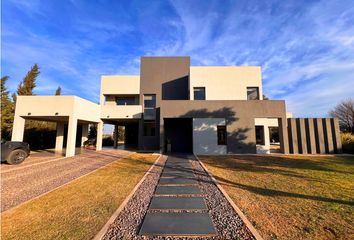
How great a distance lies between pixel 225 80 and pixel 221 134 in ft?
20.0

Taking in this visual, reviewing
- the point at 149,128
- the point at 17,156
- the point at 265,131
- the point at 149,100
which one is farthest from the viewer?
the point at 149,100

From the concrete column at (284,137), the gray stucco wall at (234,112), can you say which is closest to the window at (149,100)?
the gray stucco wall at (234,112)

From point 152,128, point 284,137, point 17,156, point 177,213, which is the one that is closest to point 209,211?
point 177,213

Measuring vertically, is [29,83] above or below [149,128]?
above

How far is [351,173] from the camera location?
26.8 feet

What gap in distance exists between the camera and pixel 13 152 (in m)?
10.3

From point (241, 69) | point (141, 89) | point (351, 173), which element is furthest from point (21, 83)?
point (351, 173)

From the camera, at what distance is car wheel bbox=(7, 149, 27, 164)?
10.3 meters

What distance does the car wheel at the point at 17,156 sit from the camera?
10258 millimetres

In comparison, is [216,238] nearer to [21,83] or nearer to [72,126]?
[72,126]

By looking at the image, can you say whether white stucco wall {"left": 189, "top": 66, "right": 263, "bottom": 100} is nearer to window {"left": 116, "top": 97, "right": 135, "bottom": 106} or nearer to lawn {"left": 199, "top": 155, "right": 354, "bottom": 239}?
window {"left": 116, "top": 97, "right": 135, "bottom": 106}

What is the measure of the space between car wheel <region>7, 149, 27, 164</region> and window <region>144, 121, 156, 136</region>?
1014 cm

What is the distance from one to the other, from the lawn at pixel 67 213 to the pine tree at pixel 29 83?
29.1 m

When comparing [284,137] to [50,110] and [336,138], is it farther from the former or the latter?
[50,110]
